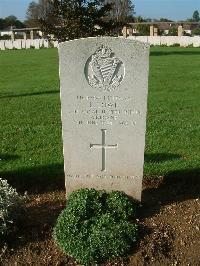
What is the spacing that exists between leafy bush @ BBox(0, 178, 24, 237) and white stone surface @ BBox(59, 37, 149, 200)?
2.24 ft

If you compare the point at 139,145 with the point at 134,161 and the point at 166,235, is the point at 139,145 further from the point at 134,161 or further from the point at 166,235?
the point at 166,235

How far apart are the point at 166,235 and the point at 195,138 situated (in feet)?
12.3

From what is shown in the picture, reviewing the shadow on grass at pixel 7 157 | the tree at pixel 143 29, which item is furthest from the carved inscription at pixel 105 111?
the tree at pixel 143 29

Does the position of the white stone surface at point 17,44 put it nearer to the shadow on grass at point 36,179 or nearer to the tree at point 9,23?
the tree at point 9,23

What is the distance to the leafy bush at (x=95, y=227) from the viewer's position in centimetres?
456

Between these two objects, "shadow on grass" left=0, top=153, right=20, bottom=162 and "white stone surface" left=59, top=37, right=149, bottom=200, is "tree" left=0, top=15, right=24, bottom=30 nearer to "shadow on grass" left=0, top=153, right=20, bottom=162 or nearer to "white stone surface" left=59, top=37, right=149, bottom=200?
"shadow on grass" left=0, top=153, right=20, bottom=162

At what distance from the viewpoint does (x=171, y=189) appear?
6.09 metres

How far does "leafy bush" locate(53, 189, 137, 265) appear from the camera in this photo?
15.0 feet

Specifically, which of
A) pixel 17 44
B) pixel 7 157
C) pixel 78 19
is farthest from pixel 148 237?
pixel 17 44

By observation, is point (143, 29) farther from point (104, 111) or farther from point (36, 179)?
point (104, 111)

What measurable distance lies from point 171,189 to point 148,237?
4.61 feet

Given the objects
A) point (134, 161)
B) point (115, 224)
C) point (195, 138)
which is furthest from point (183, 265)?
point (195, 138)

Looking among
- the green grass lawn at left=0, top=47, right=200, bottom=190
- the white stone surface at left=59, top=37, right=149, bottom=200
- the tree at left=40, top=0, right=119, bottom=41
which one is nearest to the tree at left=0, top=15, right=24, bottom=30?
the tree at left=40, top=0, right=119, bottom=41

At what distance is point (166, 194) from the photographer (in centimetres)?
592
